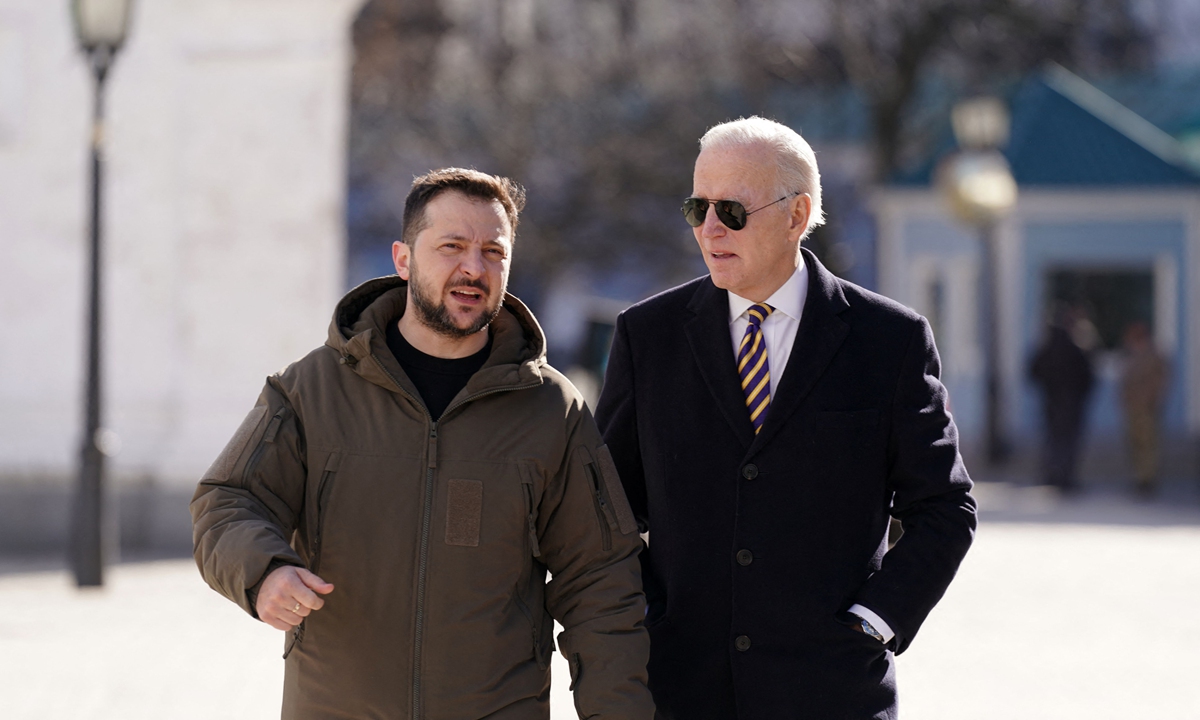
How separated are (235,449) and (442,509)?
45 centimetres

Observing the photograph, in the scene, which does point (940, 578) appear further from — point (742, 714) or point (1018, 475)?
point (1018, 475)

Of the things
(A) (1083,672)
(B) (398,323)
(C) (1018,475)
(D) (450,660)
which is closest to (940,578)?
(D) (450,660)

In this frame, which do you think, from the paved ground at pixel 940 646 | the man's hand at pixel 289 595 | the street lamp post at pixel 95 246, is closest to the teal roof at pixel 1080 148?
the paved ground at pixel 940 646

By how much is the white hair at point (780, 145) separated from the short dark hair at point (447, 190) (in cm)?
47

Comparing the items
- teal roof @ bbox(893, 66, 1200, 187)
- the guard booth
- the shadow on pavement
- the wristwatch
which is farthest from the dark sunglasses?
teal roof @ bbox(893, 66, 1200, 187)

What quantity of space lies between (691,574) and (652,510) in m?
0.19

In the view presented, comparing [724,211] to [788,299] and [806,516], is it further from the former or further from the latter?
[806,516]

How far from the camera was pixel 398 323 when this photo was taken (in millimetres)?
3695

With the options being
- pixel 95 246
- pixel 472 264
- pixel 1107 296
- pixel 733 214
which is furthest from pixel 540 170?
pixel 472 264

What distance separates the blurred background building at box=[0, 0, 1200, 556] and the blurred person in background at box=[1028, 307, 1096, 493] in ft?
10.9

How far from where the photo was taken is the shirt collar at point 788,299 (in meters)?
3.74

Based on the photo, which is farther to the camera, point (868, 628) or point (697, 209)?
point (697, 209)

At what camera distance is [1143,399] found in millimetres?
18922

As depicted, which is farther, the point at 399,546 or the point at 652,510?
the point at 652,510
